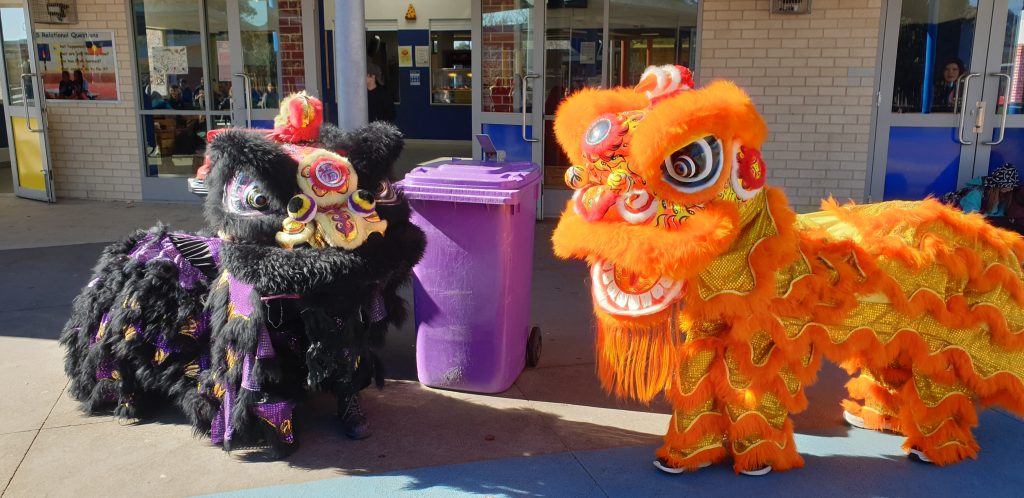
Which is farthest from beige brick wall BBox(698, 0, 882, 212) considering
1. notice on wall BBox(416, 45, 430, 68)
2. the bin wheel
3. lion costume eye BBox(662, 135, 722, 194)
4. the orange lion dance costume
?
notice on wall BBox(416, 45, 430, 68)

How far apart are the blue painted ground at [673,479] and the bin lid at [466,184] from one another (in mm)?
1279

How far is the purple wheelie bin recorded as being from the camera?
3875 mm

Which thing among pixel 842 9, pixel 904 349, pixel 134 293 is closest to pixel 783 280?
pixel 904 349

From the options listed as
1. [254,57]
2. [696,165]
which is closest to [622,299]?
[696,165]

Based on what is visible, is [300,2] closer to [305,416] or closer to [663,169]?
[305,416]

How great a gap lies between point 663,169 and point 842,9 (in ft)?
19.5

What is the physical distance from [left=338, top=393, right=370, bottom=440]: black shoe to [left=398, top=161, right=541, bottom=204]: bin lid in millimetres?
1064

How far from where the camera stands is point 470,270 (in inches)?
155

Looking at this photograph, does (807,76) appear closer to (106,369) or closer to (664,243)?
(664,243)

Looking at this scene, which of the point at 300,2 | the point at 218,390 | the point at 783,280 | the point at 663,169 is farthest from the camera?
the point at 300,2

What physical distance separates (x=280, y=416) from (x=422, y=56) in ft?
45.0

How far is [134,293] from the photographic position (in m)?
3.70

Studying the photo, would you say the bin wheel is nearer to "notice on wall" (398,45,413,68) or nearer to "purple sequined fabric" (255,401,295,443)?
"purple sequined fabric" (255,401,295,443)

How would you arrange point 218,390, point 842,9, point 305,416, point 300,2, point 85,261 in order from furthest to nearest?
point 300,2, point 842,9, point 85,261, point 305,416, point 218,390
